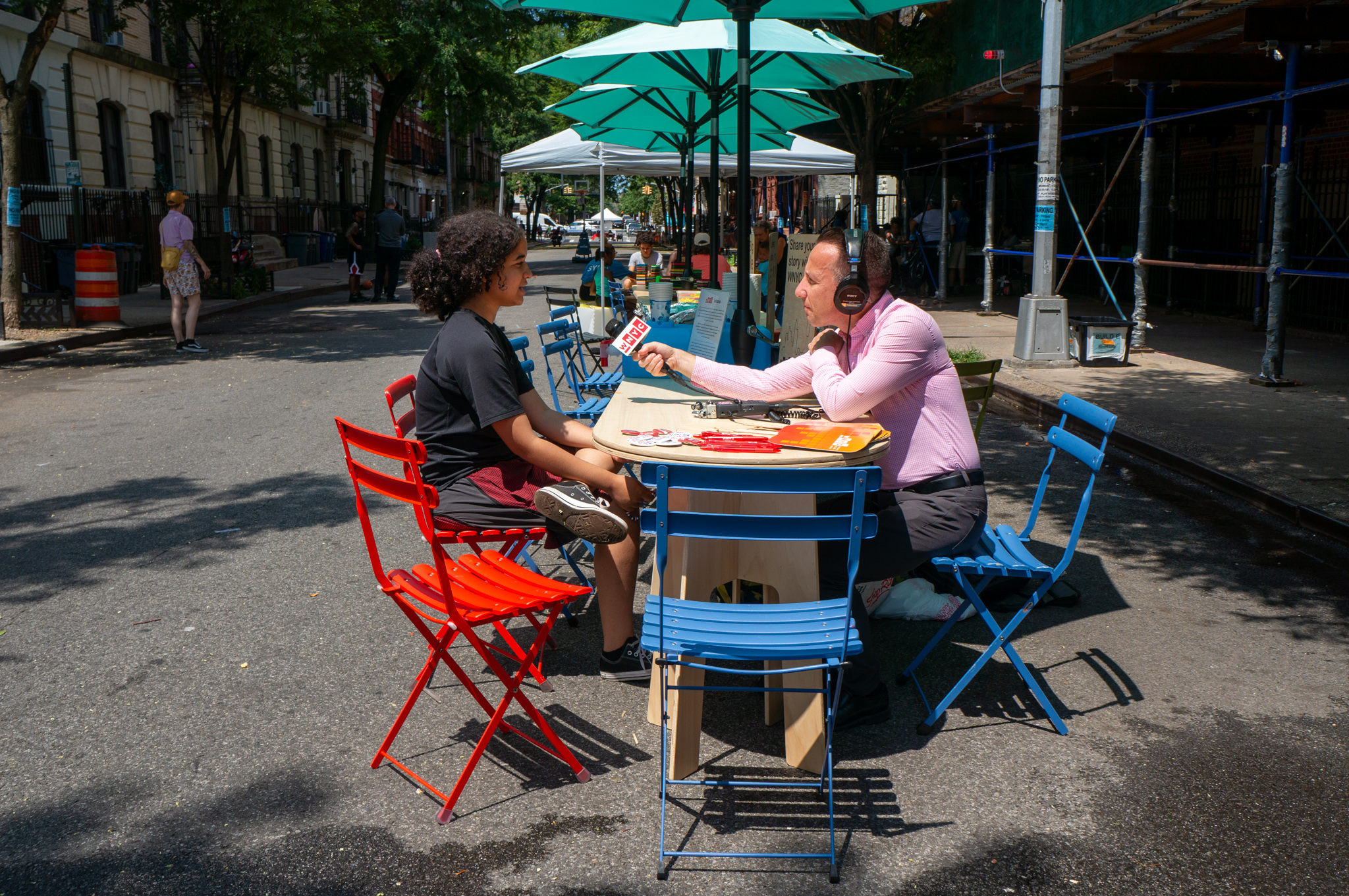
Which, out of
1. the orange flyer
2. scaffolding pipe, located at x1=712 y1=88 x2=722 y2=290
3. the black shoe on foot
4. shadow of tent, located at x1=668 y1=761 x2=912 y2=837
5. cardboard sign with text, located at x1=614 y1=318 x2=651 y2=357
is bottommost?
shadow of tent, located at x1=668 y1=761 x2=912 y2=837

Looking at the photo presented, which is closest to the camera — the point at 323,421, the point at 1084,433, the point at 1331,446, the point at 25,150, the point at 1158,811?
the point at 1158,811

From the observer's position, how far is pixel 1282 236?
9602 mm

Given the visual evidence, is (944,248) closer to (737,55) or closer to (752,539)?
(737,55)

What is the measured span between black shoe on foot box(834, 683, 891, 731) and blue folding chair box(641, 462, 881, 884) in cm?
63

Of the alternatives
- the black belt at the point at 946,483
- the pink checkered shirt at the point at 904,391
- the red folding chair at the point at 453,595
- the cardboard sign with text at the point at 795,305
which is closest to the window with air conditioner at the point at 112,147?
the cardboard sign with text at the point at 795,305

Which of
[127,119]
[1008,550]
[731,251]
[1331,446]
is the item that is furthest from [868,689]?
[127,119]

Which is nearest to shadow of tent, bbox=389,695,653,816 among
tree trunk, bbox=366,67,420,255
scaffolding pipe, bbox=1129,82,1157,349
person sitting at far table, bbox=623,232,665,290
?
person sitting at far table, bbox=623,232,665,290

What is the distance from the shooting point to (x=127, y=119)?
25.4 m

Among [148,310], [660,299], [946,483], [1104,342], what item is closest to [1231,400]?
[1104,342]

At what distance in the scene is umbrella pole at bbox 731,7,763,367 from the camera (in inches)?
203

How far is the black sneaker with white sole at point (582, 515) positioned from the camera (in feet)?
11.3

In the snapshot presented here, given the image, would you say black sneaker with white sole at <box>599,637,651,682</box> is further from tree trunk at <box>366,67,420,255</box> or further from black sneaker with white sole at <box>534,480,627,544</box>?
tree trunk at <box>366,67,420,255</box>

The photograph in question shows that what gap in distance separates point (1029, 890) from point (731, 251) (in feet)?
59.9

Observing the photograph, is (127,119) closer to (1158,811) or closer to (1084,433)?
(1084,433)
